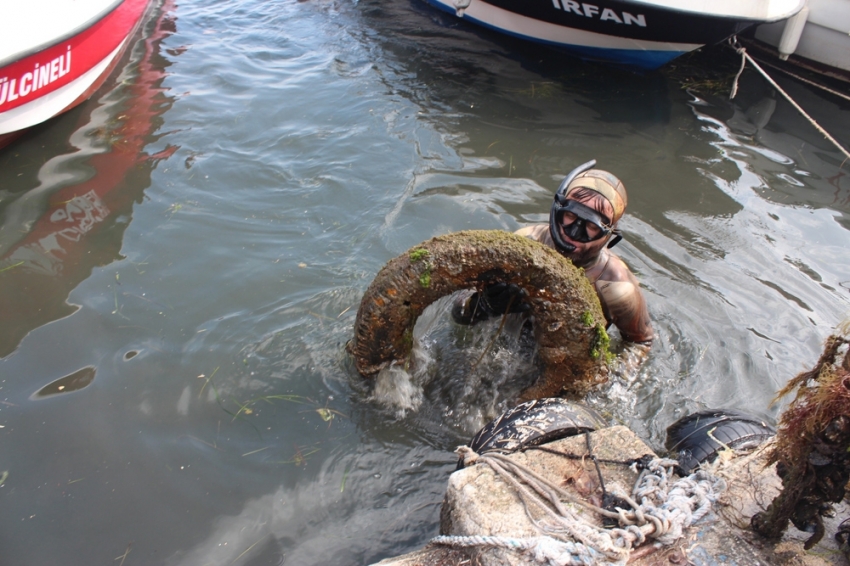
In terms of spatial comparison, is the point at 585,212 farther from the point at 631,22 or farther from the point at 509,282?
the point at 631,22

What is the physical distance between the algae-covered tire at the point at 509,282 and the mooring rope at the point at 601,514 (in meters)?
0.91

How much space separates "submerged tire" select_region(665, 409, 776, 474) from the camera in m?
3.01

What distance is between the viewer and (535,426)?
2.94 metres

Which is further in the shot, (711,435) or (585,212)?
(585,212)

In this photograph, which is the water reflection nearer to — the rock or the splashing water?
the splashing water

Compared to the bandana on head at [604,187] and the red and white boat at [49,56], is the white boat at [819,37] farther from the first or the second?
the red and white boat at [49,56]

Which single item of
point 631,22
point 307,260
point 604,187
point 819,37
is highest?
point 819,37

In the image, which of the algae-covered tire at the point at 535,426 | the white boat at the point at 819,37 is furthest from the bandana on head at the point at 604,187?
the white boat at the point at 819,37

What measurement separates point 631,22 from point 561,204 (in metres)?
5.43

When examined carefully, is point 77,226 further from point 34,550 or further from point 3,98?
point 34,550

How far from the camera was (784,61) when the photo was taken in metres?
8.86

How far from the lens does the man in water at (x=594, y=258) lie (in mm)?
3643

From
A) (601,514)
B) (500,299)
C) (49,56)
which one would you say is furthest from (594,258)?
(49,56)

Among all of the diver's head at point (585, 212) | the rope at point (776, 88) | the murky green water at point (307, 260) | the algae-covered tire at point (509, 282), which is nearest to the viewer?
the algae-covered tire at point (509, 282)
